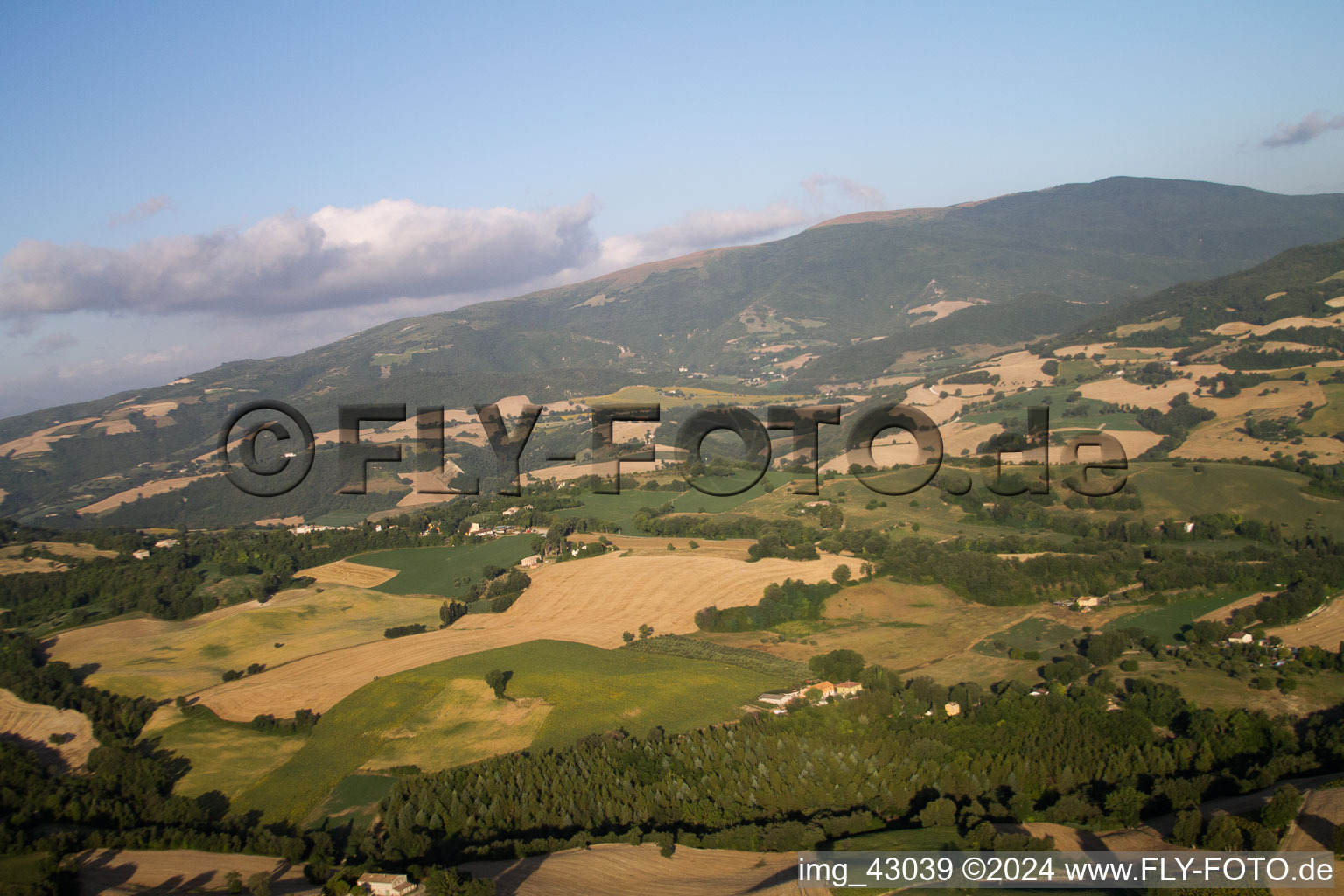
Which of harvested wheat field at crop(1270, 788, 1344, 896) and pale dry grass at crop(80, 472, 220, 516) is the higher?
pale dry grass at crop(80, 472, 220, 516)

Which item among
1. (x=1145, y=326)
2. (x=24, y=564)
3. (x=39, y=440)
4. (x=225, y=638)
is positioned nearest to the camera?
(x=225, y=638)

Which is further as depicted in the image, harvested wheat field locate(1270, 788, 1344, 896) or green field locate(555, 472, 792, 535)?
green field locate(555, 472, 792, 535)

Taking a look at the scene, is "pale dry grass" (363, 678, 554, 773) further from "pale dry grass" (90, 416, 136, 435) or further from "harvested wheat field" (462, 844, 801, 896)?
"pale dry grass" (90, 416, 136, 435)

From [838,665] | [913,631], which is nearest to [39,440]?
[838,665]

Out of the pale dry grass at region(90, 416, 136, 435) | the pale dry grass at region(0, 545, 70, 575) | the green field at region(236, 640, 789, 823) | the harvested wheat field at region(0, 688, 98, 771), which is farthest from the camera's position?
the pale dry grass at region(90, 416, 136, 435)

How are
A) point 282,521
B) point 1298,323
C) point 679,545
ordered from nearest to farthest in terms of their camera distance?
1. point 679,545
2. point 1298,323
3. point 282,521

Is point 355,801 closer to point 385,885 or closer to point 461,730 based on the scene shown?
point 461,730

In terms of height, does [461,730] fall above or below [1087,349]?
below

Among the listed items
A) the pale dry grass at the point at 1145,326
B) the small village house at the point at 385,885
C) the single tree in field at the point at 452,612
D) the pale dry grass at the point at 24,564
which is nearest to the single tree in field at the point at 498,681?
the single tree in field at the point at 452,612

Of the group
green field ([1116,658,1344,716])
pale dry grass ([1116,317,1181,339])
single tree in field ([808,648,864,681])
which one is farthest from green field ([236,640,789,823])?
pale dry grass ([1116,317,1181,339])
